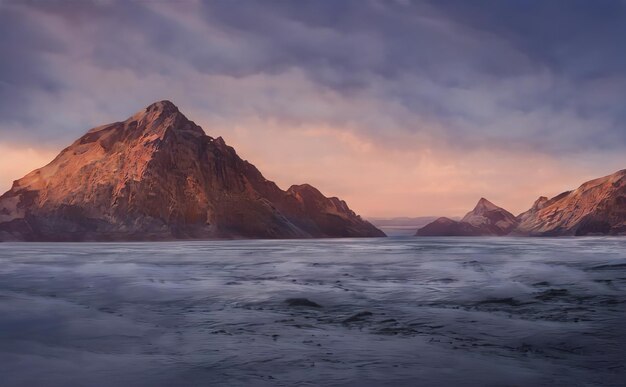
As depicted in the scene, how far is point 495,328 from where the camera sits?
13453 mm

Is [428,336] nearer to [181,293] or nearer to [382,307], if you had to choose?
[382,307]

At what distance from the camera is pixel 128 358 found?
10195 millimetres

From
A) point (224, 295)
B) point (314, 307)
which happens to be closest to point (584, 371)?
point (314, 307)

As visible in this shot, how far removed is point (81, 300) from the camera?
65.8 ft

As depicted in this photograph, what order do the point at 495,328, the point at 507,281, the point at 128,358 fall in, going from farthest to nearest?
the point at 507,281 → the point at 495,328 → the point at 128,358

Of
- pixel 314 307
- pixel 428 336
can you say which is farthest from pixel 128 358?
pixel 314 307

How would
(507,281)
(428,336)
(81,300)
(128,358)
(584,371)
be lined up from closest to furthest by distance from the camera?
(584,371) < (128,358) < (428,336) < (81,300) < (507,281)

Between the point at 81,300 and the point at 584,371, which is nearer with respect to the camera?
the point at 584,371

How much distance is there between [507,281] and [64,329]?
22.4m

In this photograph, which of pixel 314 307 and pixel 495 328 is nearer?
pixel 495 328

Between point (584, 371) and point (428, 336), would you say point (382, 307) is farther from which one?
point (584, 371)

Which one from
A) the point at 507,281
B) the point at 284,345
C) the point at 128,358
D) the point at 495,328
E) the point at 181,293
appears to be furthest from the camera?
the point at 507,281

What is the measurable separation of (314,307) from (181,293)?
7.53 metres

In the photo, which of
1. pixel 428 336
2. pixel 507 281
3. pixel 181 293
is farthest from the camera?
pixel 507 281
